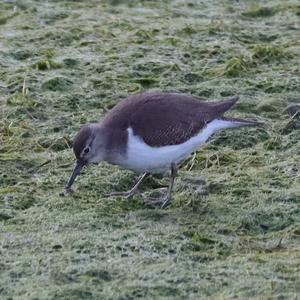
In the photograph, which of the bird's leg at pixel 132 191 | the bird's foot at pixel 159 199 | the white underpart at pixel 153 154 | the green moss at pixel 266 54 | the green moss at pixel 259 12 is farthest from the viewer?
the green moss at pixel 259 12

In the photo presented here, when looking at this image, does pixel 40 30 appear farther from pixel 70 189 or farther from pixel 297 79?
pixel 70 189

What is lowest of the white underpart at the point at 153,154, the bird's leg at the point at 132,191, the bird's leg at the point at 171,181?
the bird's leg at the point at 132,191

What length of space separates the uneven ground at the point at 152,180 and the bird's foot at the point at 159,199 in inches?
3.6

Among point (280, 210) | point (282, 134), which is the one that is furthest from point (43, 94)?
point (280, 210)

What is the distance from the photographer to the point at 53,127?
10367 mm

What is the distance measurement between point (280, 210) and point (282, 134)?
1919 mm

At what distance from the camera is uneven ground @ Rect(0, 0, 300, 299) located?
23.5ft

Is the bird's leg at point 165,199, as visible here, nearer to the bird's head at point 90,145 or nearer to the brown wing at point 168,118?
the brown wing at point 168,118

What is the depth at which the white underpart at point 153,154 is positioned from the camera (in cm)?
846

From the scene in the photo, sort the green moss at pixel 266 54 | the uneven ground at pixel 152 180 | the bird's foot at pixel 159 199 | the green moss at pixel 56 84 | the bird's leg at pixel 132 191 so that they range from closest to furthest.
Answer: the uneven ground at pixel 152 180 → the bird's foot at pixel 159 199 → the bird's leg at pixel 132 191 → the green moss at pixel 56 84 → the green moss at pixel 266 54

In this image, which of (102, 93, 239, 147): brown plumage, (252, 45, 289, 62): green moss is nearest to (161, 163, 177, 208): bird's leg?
(102, 93, 239, 147): brown plumage

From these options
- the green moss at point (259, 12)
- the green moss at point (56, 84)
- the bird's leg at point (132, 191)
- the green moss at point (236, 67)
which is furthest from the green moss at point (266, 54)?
the bird's leg at point (132, 191)

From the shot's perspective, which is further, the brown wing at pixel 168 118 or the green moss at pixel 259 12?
the green moss at pixel 259 12

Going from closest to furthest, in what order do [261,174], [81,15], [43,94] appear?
[261,174], [43,94], [81,15]
